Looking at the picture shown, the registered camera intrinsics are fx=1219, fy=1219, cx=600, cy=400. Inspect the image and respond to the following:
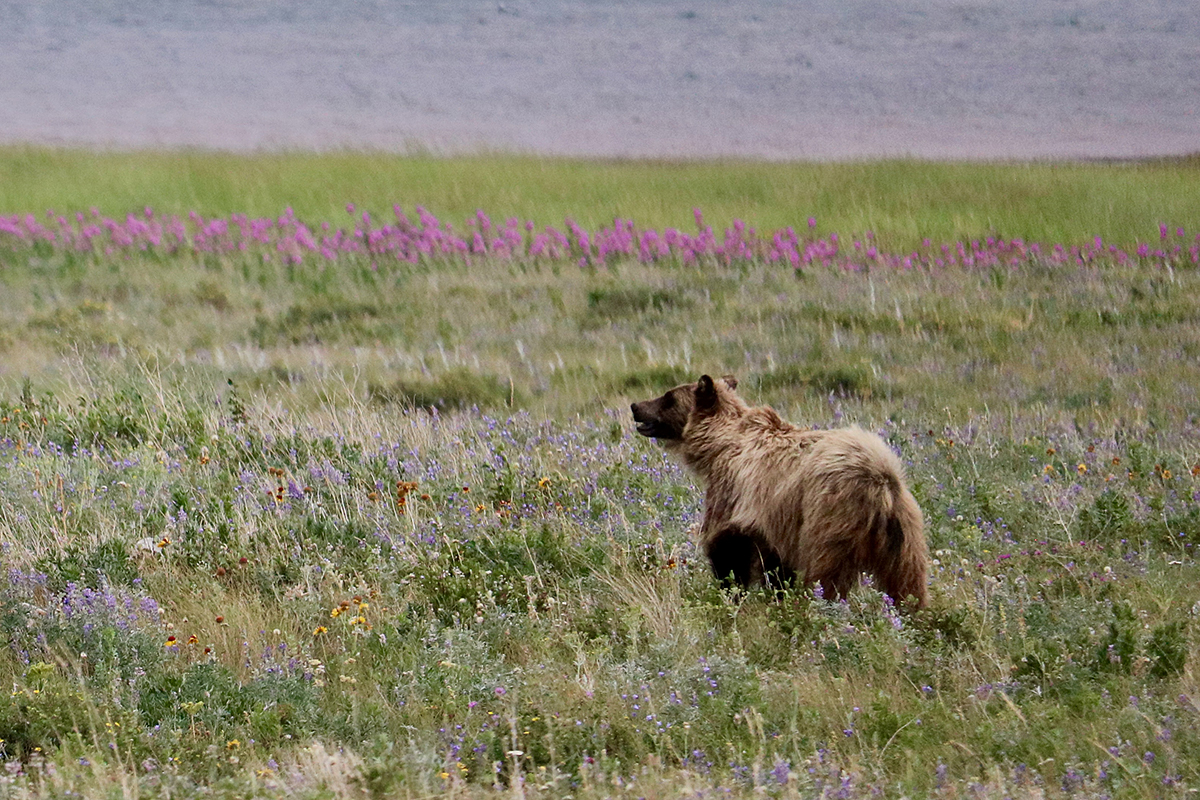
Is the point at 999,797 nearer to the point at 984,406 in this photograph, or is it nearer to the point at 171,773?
the point at 171,773

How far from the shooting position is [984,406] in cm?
975

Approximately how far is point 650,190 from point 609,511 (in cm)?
1125

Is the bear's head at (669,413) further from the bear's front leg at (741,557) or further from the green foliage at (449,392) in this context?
the green foliage at (449,392)

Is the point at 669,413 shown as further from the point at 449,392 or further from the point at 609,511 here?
the point at 449,392

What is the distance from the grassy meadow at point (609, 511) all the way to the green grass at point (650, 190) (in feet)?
0.20

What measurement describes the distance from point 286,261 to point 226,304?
84.2 inches

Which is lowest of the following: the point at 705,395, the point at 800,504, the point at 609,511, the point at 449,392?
the point at 449,392

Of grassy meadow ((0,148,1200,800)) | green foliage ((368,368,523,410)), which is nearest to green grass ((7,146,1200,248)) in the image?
grassy meadow ((0,148,1200,800))

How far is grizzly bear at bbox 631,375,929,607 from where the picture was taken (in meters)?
5.08

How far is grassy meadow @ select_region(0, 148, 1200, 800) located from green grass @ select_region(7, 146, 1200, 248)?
6cm

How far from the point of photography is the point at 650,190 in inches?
691

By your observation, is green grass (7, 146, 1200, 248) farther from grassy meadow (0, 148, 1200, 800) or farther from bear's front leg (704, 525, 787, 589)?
bear's front leg (704, 525, 787, 589)

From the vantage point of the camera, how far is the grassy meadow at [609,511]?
4164 mm

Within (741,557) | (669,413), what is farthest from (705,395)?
(741,557)
